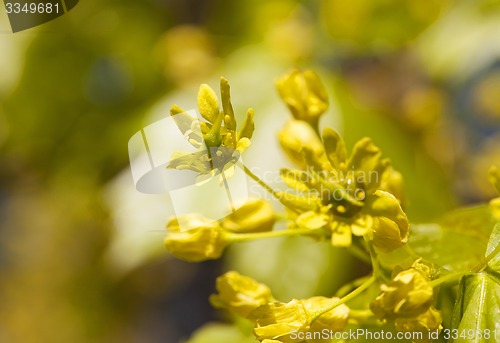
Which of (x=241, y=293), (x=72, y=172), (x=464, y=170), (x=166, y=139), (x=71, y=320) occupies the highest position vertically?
(x=166, y=139)

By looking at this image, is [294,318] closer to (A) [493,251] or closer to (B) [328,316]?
(B) [328,316]

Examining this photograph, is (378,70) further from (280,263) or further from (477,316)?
(477,316)

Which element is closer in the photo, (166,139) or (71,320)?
(166,139)

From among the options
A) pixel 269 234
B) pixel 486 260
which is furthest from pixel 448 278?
pixel 269 234

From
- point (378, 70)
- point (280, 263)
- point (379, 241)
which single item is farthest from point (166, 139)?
point (378, 70)

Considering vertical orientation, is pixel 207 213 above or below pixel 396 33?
below

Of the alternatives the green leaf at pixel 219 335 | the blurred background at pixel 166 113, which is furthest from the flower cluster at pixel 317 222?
the blurred background at pixel 166 113
